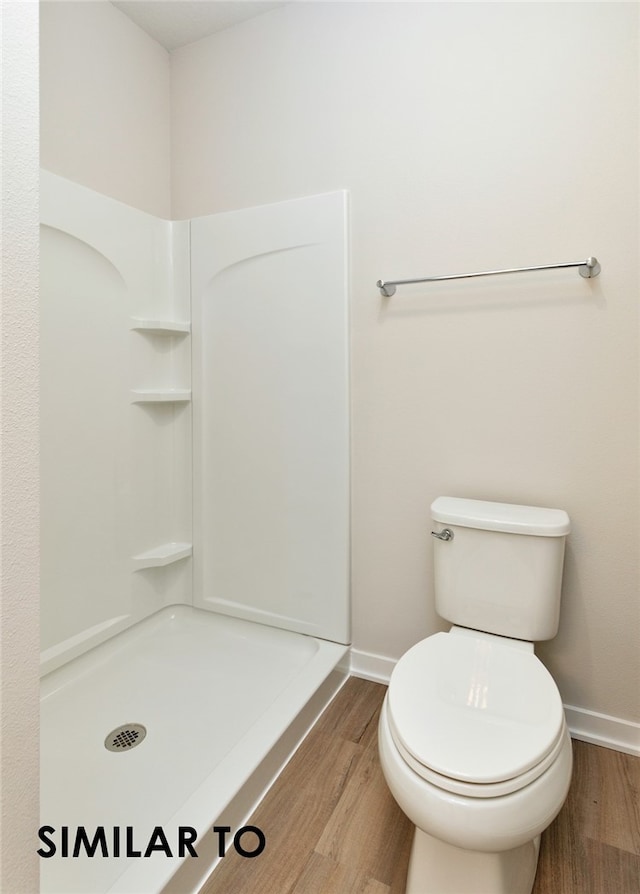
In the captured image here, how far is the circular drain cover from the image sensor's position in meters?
1.47

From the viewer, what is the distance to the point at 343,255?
1.75 metres

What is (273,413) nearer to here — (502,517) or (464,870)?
(502,517)

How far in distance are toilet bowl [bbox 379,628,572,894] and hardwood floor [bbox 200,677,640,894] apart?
13cm

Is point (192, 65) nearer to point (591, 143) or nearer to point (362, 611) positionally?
point (591, 143)

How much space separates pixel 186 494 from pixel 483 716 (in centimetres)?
150

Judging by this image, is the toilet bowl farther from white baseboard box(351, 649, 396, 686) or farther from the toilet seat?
white baseboard box(351, 649, 396, 686)

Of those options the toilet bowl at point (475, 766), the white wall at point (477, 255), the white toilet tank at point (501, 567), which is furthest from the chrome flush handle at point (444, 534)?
the toilet bowl at point (475, 766)

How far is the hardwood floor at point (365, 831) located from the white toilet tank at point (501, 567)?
1.44ft

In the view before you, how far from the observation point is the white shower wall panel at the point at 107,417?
164 centimetres

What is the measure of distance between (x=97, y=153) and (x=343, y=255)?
3.21ft

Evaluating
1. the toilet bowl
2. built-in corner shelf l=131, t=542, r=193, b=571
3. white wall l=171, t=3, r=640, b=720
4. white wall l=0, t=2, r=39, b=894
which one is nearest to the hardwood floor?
the toilet bowl

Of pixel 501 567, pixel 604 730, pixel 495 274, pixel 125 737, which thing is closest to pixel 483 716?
pixel 501 567

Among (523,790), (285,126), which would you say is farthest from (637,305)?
(285,126)

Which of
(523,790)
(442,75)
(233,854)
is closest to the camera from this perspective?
(523,790)
